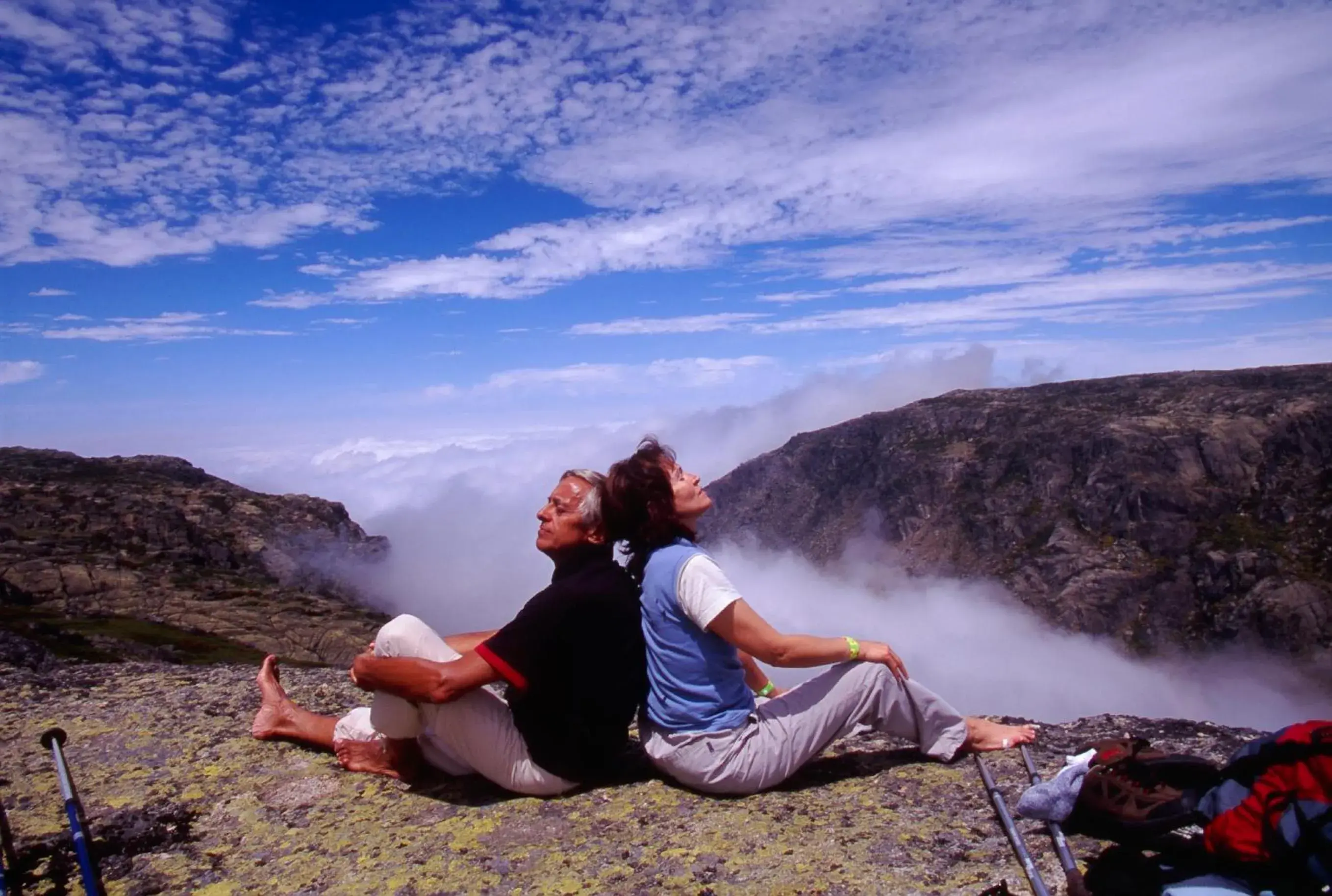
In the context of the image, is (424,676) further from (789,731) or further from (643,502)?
(789,731)

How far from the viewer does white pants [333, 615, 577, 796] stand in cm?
670

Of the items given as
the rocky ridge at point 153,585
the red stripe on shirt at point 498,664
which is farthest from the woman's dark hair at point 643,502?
the rocky ridge at point 153,585

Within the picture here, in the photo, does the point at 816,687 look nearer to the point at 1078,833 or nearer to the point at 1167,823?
the point at 1078,833

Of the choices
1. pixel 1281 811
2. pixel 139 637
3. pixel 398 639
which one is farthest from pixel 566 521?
pixel 139 637

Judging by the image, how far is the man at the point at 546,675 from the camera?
641 cm

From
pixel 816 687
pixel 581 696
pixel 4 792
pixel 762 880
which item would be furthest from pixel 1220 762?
pixel 4 792

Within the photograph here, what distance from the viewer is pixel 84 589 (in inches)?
4966

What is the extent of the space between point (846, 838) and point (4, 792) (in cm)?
711

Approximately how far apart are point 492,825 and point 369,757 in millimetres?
1754

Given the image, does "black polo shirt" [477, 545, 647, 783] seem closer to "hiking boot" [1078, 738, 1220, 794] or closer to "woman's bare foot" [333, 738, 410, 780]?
"woman's bare foot" [333, 738, 410, 780]

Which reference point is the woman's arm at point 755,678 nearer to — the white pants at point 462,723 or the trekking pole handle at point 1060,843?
the white pants at point 462,723

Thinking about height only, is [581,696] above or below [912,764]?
above

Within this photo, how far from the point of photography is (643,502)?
679cm

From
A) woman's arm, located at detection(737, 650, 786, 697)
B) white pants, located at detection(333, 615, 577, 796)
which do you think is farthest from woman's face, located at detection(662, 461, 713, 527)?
white pants, located at detection(333, 615, 577, 796)
